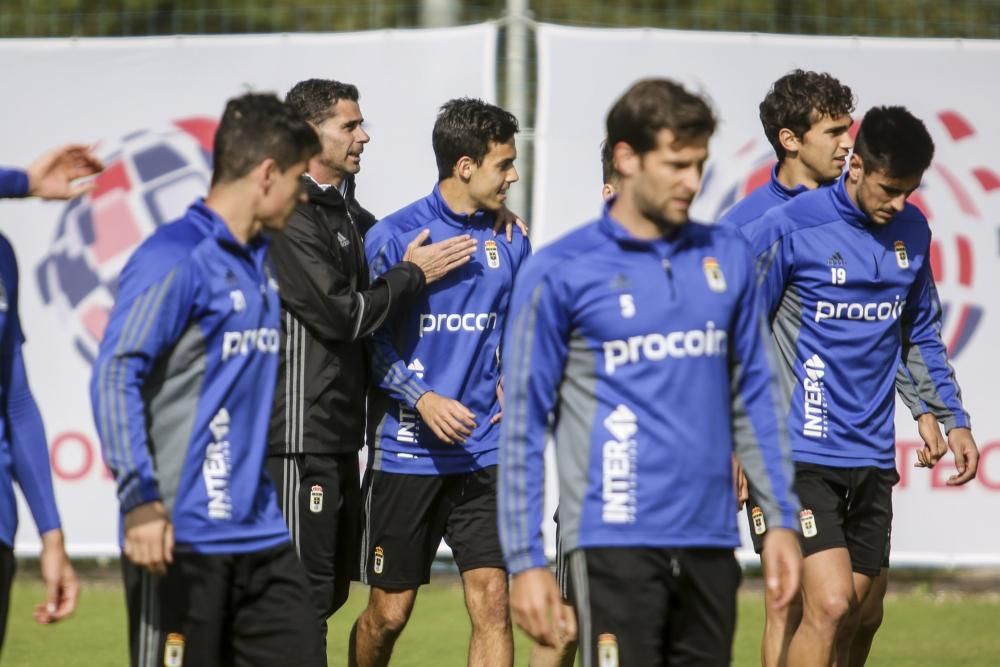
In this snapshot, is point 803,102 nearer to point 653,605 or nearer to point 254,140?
point 254,140

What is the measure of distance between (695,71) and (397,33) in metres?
1.67

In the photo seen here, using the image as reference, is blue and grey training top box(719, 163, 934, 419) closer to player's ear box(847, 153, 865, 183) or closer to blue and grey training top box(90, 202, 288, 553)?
player's ear box(847, 153, 865, 183)

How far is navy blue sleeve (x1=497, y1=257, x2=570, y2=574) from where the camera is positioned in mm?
3990

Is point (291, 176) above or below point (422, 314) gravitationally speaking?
above

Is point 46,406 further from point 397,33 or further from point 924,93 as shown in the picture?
point 924,93

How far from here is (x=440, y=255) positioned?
6.03m

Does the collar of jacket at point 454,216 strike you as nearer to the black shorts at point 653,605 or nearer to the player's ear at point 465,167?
the player's ear at point 465,167

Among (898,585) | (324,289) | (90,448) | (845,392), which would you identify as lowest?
(898,585)

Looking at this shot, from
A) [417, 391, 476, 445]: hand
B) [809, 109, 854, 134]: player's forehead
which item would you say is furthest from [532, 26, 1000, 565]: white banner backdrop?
[417, 391, 476, 445]: hand

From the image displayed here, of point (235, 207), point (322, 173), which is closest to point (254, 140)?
point (235, 207)

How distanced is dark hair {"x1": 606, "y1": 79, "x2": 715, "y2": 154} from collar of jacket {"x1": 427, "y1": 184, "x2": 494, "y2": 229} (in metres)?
2.27

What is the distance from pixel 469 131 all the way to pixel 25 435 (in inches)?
98.5

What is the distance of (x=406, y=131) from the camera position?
28.9 feet

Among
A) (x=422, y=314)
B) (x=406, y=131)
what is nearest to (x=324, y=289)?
(x=422, y=314)
